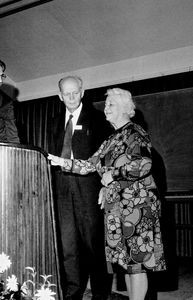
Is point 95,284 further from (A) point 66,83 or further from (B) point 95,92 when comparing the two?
Result: (B) point 95,92

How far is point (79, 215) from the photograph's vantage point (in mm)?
2535

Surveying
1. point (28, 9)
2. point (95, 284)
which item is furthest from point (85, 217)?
point (28, 9)

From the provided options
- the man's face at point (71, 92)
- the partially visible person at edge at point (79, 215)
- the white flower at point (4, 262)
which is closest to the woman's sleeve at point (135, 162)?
the partially visible person at edge at point (79, 215)

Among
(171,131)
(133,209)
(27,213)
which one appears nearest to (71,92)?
(133,209)

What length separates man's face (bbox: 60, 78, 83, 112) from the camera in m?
2.57

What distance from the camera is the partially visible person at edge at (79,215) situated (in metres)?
2.54

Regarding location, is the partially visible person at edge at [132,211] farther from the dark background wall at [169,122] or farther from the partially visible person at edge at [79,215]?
the dark background wall at [169,122]

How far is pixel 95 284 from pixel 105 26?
3.25 m

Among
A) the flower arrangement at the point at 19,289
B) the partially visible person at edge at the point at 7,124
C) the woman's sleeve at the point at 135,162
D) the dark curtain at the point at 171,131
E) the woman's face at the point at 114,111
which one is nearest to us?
the flower arrangement at the point at 19,289

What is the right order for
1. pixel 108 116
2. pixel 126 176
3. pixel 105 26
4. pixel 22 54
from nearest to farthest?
pixel 126 176, pixel 108 116, pixel 105 26, pixel 22 54

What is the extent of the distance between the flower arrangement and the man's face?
1.54 metres

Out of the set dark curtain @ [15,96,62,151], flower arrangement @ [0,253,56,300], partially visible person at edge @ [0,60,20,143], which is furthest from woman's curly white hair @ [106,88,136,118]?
dark curtain @ [15,96,62,151]

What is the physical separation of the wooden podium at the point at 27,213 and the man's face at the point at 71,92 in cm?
127

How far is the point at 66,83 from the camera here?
8.45 ft
